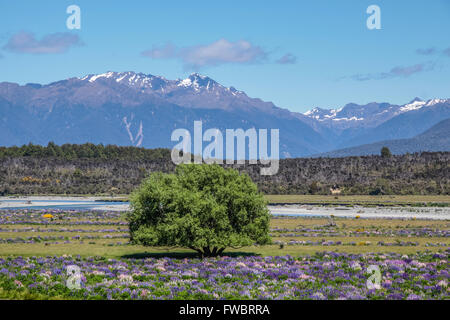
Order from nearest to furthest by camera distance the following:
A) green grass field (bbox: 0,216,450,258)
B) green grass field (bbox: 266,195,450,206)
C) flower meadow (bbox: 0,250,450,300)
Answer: flower meadow (bbox: 0,250,450,300) < green grass field (bbox: 0,216,450,258) < green grass field (bbox: 266,195,450,206)

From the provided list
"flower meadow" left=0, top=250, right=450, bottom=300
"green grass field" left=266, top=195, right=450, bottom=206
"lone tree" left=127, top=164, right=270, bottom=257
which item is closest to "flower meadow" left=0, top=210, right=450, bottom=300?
"flower meadow" left=0, top=250, right=450, bottom=300

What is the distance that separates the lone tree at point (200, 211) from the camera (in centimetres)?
4406

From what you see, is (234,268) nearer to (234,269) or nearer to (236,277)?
(234,269)

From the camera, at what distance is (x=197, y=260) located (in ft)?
143

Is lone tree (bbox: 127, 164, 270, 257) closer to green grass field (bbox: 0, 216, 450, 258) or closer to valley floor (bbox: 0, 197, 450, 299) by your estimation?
valley floor (bbox: 0, 197, 450, 299)

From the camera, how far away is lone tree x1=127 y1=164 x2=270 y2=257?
1735 inches

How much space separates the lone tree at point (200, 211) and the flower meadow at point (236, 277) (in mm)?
1669

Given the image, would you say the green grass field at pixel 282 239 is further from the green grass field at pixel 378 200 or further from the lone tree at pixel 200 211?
the green grass field at pixel 378 200

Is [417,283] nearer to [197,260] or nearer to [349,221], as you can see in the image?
[197,260]

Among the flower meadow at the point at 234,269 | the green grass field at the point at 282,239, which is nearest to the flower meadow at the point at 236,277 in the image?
the flower meadow at the point at 234,269

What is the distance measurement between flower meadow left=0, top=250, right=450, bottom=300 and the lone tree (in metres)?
1.67

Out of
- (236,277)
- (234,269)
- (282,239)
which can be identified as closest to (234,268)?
(234,269)
